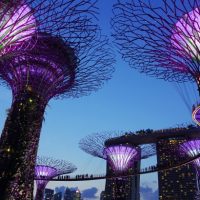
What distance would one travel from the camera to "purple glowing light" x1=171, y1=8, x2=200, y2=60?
1280cm

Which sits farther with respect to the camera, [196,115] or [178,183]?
[178,183]

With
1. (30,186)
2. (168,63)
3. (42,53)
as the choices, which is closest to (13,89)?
(42,53)

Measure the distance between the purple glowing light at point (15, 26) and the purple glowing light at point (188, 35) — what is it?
5604 mm

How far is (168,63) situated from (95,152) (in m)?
18.4

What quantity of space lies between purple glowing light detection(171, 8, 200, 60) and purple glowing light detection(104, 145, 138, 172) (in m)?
18.3

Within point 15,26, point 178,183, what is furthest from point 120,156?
point 178,183

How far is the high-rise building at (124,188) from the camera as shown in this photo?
30953 mm

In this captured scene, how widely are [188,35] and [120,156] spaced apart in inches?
759

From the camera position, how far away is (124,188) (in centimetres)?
3181

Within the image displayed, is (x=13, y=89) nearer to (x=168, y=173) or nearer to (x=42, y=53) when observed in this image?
(x=42, y=53)

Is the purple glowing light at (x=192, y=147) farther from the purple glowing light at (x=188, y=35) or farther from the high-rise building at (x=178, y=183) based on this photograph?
the high-rise building at (x=178, y=183)

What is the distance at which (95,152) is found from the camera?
32.1 metres

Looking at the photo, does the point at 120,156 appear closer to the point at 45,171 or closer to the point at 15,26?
the point at 45,171

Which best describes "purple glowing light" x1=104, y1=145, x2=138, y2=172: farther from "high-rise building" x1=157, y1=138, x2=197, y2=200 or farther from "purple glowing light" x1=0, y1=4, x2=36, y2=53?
"high-rise building" x1=157, y1=138, x2=197, y2=200
